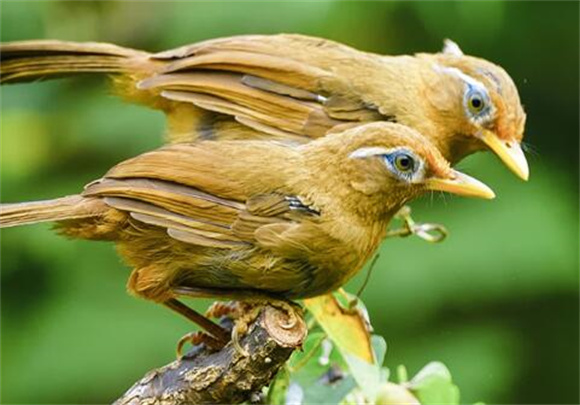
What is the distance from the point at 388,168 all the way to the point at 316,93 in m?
0.86

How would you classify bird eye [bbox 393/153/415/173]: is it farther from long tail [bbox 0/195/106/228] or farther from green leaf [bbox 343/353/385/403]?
long tail [bbox 0/195/106/228]

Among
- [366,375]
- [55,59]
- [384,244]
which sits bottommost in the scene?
[366,375]

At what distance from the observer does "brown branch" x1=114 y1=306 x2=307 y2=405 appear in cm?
399

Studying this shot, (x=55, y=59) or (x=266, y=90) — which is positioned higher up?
(x=55, y=59)

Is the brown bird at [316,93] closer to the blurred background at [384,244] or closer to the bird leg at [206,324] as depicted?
the bird leg at [206,324]

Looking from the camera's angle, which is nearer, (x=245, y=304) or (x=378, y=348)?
(x=245, y=304)

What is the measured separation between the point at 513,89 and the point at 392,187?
0.91 m

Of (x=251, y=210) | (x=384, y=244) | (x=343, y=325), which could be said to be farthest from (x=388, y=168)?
(x=384, y=244)

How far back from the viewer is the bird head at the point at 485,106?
502cm

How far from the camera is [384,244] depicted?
6.46 meters

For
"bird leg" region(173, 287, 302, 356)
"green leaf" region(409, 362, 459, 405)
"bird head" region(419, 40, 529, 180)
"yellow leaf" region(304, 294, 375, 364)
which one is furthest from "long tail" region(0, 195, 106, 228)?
"bird head" region(419, 40, 529, 180)

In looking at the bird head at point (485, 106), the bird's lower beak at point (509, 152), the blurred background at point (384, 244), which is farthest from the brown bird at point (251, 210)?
the blurred background at point (384, 244)

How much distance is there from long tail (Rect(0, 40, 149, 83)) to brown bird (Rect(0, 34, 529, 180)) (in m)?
0.02

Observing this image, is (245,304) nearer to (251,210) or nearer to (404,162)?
(251,210)
